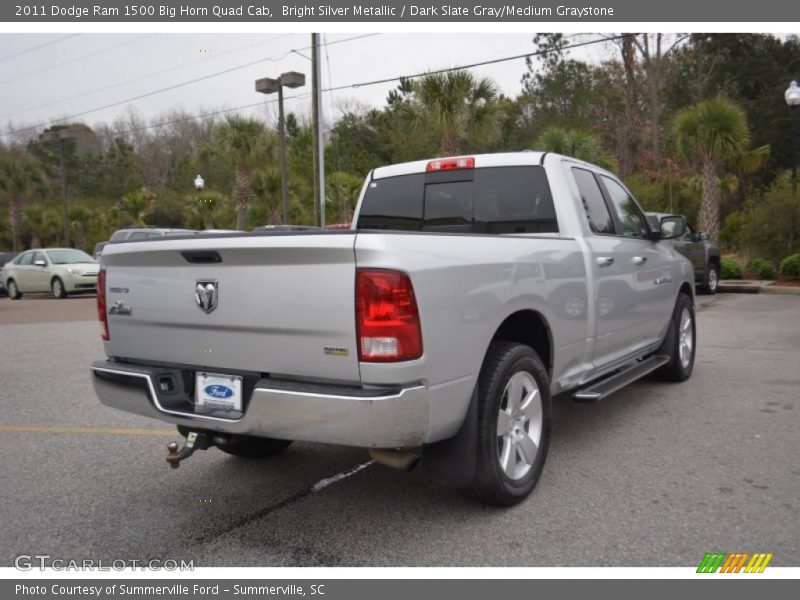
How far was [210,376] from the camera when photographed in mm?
3219

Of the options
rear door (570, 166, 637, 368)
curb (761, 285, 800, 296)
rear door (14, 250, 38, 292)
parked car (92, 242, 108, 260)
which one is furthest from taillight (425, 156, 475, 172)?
rear door (14, 250, 38, 292)

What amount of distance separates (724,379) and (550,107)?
34798mm

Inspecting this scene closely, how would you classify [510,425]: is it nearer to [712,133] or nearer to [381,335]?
[381,335]

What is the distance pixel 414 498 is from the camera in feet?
12.1

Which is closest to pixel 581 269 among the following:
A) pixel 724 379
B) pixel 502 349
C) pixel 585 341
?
pixel 585 341

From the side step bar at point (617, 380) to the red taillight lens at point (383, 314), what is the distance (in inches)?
68.0

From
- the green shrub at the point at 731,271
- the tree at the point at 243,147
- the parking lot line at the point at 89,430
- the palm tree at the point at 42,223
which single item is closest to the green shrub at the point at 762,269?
the green shrub at the point at 731,271

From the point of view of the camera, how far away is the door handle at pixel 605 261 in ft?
14.5

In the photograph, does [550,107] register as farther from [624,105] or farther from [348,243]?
[348,243]

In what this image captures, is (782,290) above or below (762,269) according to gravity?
below

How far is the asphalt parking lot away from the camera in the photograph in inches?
121

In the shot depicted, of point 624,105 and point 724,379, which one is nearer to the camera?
point 724,379

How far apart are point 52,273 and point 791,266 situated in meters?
19.5

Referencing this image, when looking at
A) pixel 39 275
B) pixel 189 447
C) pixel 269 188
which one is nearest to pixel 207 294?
pixel 189 447
